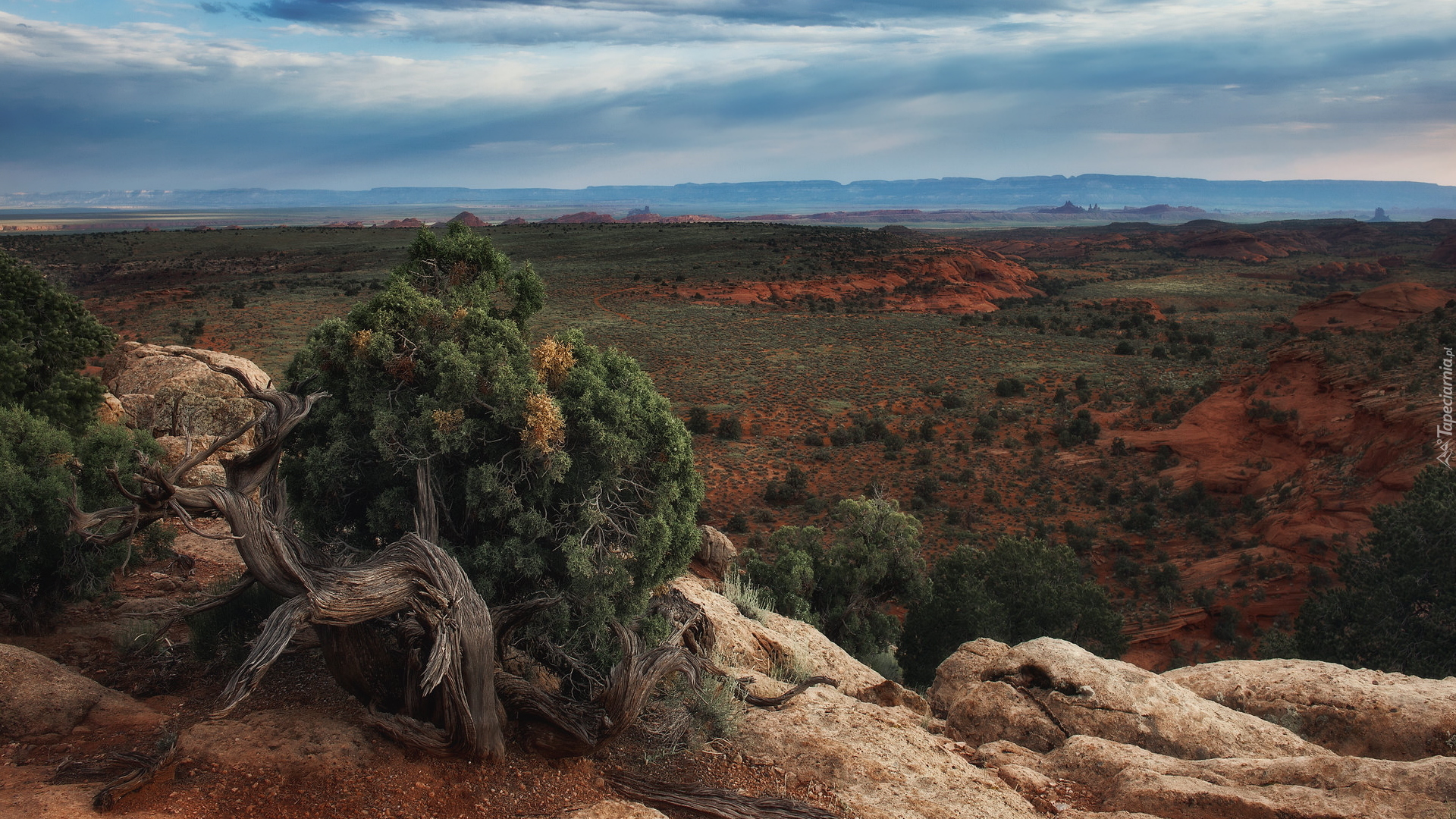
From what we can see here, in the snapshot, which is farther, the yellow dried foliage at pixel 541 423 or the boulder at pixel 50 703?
the yellow dried foliage at pixel 541 423

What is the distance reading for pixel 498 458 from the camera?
7.32 m

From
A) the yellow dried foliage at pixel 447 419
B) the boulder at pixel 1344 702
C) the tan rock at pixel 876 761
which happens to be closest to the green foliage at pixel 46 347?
the yellow dried foliage at pixel 447 419

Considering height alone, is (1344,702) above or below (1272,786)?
below

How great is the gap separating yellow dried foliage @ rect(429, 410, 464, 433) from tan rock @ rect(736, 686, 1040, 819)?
3.88 meters

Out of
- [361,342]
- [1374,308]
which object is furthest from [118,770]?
[1374,308]

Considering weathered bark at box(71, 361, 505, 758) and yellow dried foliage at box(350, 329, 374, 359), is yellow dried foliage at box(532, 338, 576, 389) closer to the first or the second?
yellow dried foliage at box(350, 329, 374, 359)

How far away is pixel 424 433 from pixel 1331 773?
788 centimetres

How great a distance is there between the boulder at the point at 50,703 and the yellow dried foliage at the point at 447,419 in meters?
3.26

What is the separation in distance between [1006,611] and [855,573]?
9.17 ft

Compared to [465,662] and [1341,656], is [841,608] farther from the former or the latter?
[465,662]

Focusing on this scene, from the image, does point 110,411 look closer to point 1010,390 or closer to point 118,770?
point 118,770

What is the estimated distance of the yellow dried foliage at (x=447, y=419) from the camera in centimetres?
680

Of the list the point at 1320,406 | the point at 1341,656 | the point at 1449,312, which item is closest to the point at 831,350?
the point at 1320,406

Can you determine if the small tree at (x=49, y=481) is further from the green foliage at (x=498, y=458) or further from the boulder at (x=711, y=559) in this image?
the boulder at (x=711, y=559)
